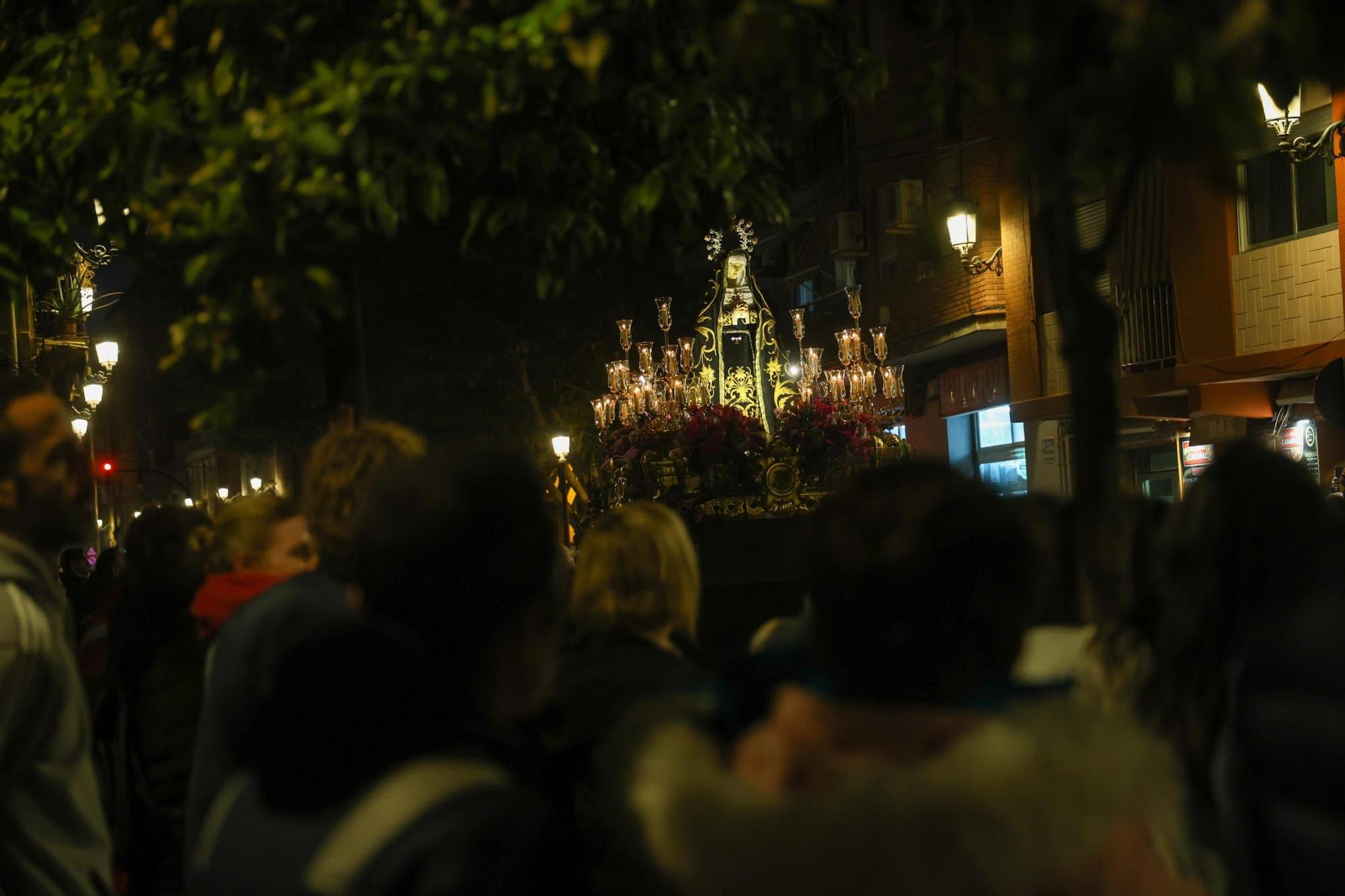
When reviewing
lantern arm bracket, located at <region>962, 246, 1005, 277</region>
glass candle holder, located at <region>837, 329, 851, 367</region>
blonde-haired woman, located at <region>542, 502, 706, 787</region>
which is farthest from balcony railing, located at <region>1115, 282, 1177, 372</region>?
blonde-haired woman, located at <region>542, 502, 706, 787</region>

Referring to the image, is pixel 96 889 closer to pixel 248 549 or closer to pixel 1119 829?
pixel 248 549

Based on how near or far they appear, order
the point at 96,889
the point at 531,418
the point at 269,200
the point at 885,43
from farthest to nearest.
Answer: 1. the point at 531,418
2. the point at 885,43
3. the point at 269,200
4. the point at 96,889

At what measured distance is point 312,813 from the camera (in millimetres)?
1882

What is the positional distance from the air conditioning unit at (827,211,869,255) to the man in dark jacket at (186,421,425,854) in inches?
944

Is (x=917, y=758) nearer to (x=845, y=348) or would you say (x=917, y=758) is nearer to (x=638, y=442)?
(x=638, y=442)

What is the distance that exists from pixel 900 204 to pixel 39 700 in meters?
22.2

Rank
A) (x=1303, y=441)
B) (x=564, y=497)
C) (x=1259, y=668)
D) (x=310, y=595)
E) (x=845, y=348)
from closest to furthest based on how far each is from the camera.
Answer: (x=1259, y=668) < (x=310, y=595) < (x=845, y=348) < (x=564, y=497) < (x=1303, y=441)

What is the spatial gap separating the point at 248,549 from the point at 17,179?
1.25m

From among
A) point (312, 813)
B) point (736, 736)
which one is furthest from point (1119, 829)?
point (312, 813)

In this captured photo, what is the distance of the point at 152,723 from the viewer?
4.45m

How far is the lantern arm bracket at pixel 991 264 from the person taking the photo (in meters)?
22.8

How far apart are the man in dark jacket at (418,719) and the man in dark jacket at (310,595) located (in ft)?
2.19

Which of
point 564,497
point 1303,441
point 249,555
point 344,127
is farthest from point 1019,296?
point 344,127

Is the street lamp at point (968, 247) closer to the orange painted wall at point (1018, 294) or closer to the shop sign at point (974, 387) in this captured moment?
the orange painted wall at point (1018, 294)
